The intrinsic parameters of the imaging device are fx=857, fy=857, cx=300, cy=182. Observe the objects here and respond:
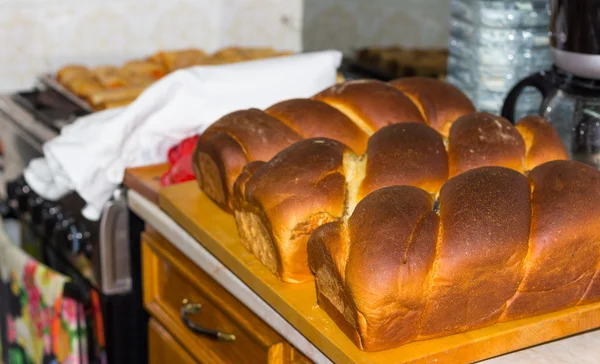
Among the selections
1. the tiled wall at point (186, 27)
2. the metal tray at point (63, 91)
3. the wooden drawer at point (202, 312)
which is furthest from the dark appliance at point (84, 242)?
the tiled wall at point (186, 27)

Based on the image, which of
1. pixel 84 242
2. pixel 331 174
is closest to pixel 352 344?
pixel 331 174

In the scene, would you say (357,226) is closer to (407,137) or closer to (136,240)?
(407,137)

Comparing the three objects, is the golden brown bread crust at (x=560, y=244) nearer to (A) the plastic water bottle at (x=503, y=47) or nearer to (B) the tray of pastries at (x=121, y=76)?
(A) the plastic water bottle at (x=503, y=47)

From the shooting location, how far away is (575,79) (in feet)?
3.71

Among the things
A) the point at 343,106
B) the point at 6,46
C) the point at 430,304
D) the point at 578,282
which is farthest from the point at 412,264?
the point at 6,46

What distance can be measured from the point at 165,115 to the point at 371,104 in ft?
1.25

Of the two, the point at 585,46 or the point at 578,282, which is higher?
the point at 585,46

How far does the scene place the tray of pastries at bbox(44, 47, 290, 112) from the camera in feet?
5.45

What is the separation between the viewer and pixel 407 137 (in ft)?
3.26

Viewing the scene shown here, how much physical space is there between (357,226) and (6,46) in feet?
5.58

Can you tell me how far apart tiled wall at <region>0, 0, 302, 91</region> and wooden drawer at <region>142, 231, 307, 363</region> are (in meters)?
0.90

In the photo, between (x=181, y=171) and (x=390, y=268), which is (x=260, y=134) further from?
(x=390, y=268)

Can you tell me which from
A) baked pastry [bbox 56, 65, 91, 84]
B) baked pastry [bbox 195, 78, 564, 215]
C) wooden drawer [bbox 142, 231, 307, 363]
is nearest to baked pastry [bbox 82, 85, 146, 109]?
baked pastry [bbox 56, 65, 91, 84]

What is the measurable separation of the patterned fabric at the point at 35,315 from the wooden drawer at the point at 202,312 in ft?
0.74
